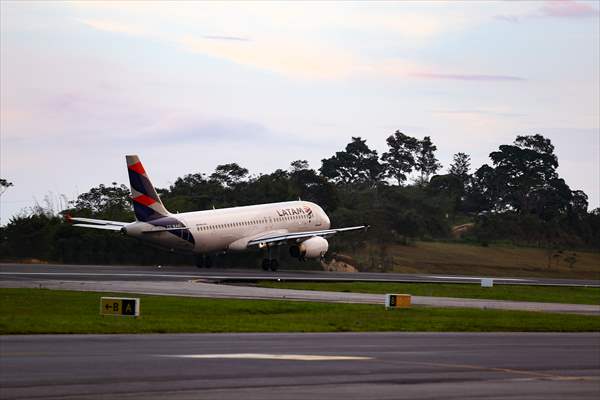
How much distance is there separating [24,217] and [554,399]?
7209cm

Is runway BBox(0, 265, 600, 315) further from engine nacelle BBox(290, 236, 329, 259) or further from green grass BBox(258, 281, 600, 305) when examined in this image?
engine nacelle BBox(290, 236, 329, 259)

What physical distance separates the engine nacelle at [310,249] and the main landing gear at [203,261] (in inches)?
226

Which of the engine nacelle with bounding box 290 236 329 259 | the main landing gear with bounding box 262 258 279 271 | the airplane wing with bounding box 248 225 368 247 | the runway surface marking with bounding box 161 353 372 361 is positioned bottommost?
the runway surface marking with bounding box 161 353 372 361

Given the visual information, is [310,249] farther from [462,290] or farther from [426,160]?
[426,160]

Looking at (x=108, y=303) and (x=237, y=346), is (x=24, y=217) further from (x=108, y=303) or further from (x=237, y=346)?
(x=237, y=346)

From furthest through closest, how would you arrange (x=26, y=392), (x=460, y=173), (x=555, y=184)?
(x=460, y=173) → (x=555, y=184) → (x=26, y=392)

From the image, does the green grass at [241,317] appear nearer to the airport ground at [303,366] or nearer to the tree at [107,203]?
the airport ground at [303,366]

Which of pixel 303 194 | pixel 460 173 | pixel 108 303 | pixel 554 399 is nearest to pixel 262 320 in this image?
pixel 108 303

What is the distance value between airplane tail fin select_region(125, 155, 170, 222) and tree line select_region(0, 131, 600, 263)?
40.2ft

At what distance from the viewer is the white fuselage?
6995 centimetres

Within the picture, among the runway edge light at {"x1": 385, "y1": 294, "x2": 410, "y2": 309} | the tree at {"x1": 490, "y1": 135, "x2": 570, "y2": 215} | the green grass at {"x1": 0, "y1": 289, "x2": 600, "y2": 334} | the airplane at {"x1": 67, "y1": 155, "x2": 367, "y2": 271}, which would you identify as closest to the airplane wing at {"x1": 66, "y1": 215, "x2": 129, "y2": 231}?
the airplane at {"x1": 67, "y1": 155, "x2": 367, "y2": 271}

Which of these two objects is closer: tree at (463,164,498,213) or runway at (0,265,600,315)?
runway at (0,265,600,315)

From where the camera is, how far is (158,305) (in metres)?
39.1

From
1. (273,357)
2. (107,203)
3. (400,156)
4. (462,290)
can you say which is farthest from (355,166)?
(273,357)
